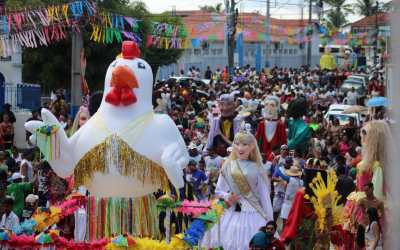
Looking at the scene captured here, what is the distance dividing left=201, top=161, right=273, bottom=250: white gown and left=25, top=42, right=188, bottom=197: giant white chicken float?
1366mm

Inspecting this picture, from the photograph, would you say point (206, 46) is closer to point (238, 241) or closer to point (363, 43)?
point (363, 43)

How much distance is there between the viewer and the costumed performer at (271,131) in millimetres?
12559

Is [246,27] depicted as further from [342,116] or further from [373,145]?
[373,145]

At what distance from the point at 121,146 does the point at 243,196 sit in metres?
1.85

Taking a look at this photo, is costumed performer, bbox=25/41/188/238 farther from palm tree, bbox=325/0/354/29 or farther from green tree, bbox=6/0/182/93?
palm tree, bbox=325/0/354/29

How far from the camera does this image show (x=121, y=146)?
24.2 ft

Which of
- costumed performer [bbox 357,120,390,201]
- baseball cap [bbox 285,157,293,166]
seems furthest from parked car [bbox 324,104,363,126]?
costumed performer [bbox 357,120,390,201]

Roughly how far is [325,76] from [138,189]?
37.9 meters

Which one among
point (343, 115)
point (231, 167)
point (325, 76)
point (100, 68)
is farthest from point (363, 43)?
point (231, 167)

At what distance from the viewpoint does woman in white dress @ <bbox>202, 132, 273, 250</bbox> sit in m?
8.62

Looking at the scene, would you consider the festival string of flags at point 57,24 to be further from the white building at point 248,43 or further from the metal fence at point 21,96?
the white building at point 248,43

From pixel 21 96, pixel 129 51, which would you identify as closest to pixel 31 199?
pixel 129 51

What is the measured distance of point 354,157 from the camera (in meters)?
14.1

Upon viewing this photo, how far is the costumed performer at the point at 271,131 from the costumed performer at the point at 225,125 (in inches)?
15.3
